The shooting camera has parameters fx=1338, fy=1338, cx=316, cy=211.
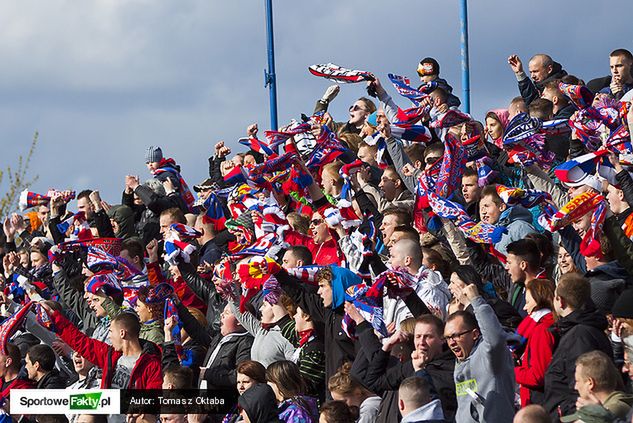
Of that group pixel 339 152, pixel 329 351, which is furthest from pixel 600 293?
pixel 339 152

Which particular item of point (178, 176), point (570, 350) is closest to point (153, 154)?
point (178, 176)

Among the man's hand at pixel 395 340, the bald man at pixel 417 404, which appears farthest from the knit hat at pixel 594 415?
the man's hand at pixel 395 340

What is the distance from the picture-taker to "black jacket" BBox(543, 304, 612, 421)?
7.56 m

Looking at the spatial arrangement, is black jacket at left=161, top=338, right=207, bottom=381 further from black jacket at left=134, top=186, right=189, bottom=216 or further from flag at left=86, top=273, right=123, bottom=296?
black jacket at left=134, top=186, right=189, bottom=216

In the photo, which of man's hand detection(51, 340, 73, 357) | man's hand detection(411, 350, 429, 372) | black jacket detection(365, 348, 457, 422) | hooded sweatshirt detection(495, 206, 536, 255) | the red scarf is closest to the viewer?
black jacket detection(365, 348, 457, 422)

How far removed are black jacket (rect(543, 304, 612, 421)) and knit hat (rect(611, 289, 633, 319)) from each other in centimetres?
18

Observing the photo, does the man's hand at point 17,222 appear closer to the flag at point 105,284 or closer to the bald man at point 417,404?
the flag at point 105,284

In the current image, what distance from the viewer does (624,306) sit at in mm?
7977

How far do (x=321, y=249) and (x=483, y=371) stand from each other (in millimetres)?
Result: 3734

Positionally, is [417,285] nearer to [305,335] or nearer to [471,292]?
[305,335]

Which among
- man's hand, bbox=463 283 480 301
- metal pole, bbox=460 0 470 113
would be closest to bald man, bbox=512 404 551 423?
man's hand, bbox=463 283 480 301

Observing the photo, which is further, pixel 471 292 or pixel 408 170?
pixel 408 170

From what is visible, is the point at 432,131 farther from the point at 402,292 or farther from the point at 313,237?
the point at 402,292

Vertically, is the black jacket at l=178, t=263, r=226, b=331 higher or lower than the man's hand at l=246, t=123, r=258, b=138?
lower
